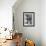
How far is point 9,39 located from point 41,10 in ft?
7.18

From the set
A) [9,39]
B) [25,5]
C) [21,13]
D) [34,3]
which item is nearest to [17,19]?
[21,13]

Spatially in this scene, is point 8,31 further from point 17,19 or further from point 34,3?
point 34,3

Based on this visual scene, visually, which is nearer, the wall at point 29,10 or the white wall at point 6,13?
the white wall at point 6,13

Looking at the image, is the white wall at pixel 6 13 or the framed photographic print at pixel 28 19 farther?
the framed photographic print at pixel 28 19

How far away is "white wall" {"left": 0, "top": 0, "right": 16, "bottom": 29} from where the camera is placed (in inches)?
174

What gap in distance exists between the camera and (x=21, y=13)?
547 cm

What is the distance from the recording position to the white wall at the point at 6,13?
4.43m

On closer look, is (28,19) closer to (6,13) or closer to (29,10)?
(29,10)

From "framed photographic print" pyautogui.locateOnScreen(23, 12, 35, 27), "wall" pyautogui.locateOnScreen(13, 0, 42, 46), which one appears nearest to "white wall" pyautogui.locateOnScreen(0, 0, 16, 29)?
"wall" pyautogui.locateOnScreen(13, 0, 42, 46)

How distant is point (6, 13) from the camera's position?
4465 millimetres

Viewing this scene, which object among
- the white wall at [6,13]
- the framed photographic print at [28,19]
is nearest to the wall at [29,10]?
the framed photographic print at [28,19]

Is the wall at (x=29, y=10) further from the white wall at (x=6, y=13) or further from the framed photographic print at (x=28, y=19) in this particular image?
the white wall at (x=6, y=13)

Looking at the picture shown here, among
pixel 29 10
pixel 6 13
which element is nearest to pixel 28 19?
pixel 29 10

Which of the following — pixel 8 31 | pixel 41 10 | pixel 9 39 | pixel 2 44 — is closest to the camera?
pixel 2 44
